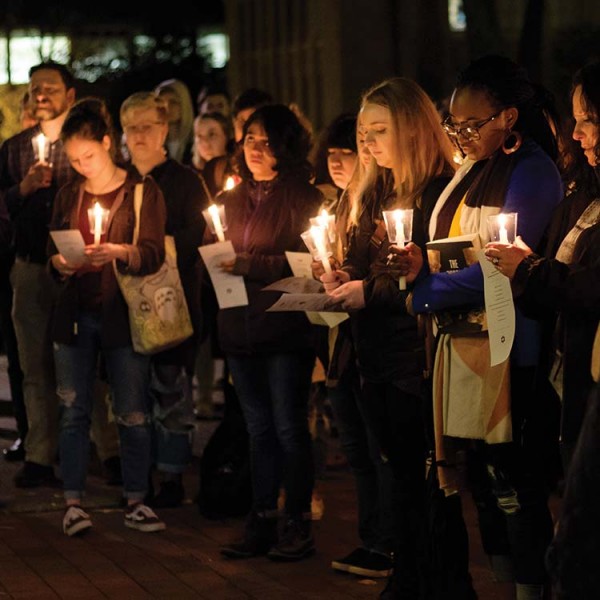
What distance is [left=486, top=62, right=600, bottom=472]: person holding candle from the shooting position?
5.43 m

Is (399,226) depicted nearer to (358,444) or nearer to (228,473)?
(358,444)

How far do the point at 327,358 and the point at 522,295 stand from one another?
2.55 metres

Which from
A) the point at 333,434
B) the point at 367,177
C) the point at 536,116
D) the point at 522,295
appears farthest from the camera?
the point at 333,434

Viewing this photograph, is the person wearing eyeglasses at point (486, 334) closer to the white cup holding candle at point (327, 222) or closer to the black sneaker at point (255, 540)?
the white cup holding candle at point (327, 222)

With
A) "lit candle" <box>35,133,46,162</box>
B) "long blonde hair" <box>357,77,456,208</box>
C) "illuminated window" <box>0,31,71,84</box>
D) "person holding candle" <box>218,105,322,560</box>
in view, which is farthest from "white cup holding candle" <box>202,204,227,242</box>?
"illuminated window" <box>0,31,71,84</box>

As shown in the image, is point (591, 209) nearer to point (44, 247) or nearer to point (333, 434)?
point (44, 247)

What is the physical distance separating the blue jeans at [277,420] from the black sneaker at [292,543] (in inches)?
2.3

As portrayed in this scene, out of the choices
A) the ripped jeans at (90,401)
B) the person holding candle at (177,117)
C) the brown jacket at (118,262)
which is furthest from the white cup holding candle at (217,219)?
the person holding candle at (177,117)

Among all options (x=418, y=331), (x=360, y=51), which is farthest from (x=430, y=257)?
(x=360, y=51)

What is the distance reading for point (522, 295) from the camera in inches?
221

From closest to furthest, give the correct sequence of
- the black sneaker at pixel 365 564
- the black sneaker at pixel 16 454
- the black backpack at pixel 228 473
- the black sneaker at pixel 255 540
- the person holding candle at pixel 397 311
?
the person holding candle at pixel 397 311 → the black sneaker at pixel 365 564 → the black sneaker at pixel 255 540 → the black backpack at pixel 228 473 → the black sneaker at pixel 16 454

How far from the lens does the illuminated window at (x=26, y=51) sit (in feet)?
104

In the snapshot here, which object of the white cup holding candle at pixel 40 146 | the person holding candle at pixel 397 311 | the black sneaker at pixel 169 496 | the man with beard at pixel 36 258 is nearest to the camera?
the person holding candle at pixel 397 311

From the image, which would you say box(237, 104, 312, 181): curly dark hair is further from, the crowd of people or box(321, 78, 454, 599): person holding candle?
box(321, 78, 454, 599): person holding candle
